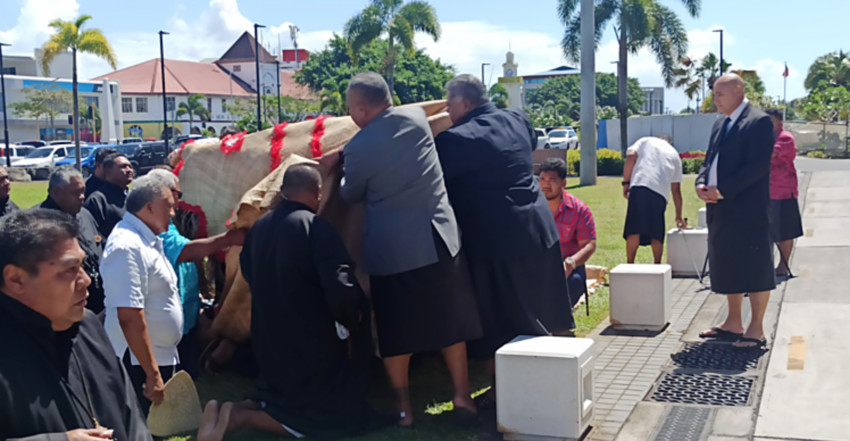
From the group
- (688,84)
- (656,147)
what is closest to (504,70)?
(688,84)

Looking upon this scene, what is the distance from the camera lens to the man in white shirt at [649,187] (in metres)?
8.92

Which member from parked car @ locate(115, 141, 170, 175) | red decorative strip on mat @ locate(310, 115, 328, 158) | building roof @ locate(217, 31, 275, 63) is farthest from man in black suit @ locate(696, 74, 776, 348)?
building roof @ locate(217, 31, 275, 63)

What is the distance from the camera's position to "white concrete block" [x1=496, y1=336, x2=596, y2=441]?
451 centimetres

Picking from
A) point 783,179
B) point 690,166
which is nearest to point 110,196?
point 783,179

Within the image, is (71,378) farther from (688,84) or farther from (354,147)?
(688,84)

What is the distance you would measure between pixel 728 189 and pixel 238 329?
365cm

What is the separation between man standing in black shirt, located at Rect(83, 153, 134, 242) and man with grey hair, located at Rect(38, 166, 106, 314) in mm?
414

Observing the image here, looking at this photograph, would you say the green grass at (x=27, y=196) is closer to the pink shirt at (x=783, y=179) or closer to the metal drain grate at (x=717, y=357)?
the pink shirt at (x=783, y=179)

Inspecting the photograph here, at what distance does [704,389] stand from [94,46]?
1302 inches

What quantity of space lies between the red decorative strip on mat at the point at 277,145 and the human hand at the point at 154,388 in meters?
1.97

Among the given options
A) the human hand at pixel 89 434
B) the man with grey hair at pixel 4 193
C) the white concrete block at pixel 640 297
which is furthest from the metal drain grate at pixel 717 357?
the man with grey hair at pixel 4 193

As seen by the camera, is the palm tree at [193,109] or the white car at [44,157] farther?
the palm tree at [193,109]

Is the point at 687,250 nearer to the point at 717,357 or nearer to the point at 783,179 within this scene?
the point at 783,179

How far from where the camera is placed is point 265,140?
595 cm
